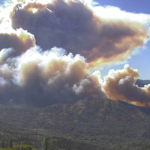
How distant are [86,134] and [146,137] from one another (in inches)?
1548

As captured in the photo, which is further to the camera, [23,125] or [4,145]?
[23,125]

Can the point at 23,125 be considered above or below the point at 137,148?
above

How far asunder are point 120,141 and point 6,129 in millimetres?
65678

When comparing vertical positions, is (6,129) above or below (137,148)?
above

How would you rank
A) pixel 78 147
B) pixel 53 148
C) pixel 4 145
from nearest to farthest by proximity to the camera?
pixel 4 145, pixel 53 148, pixel 78 147

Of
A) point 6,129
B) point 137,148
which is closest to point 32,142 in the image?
point 6,129

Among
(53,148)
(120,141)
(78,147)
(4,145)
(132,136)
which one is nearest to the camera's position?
(4,145)

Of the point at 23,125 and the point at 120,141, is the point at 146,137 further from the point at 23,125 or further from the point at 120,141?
the point at 23,125

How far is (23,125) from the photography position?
198750mm

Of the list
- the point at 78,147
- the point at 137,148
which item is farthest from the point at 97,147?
the point at 137,148

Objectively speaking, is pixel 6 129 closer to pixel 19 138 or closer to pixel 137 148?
pixel 19 138

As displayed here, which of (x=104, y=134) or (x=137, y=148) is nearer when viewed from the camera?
(x=137, y=148)

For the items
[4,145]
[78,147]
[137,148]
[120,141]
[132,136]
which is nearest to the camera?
[4,145]

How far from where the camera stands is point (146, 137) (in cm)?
19450
